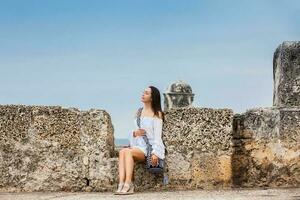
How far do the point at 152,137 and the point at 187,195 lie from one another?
886mm

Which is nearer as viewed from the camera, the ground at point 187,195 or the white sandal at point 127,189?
the ground at point 187,195

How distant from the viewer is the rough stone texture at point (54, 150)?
7.00 m

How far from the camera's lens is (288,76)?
24.2ft

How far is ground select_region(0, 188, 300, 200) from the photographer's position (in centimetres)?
594

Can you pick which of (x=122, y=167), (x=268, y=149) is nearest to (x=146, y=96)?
(x=122, y=167)

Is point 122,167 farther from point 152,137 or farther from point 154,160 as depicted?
point 152,137

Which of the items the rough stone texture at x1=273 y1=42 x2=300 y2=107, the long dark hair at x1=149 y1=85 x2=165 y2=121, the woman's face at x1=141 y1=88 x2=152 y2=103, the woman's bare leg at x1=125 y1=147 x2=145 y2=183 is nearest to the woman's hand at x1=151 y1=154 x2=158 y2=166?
the woman's bare leg at x1=125 y1=147 x2=145 y2=183

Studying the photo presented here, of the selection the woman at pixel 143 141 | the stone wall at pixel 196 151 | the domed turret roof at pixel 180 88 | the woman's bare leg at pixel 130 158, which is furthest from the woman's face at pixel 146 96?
the domed turret roof at pixel 180 88

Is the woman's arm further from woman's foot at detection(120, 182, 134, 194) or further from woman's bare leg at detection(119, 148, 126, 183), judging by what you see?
woman's foot at detection(120, 182, 134, 194)

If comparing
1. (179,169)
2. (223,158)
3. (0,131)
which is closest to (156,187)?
(179,169)

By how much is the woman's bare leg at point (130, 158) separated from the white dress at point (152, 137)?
0.23 ft

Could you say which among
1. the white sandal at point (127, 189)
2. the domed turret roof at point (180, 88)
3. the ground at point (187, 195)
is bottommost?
the ground at point (187, 195)

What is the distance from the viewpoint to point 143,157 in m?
6.77

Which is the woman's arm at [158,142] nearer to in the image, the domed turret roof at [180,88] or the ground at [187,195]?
the ground at [187,195]
